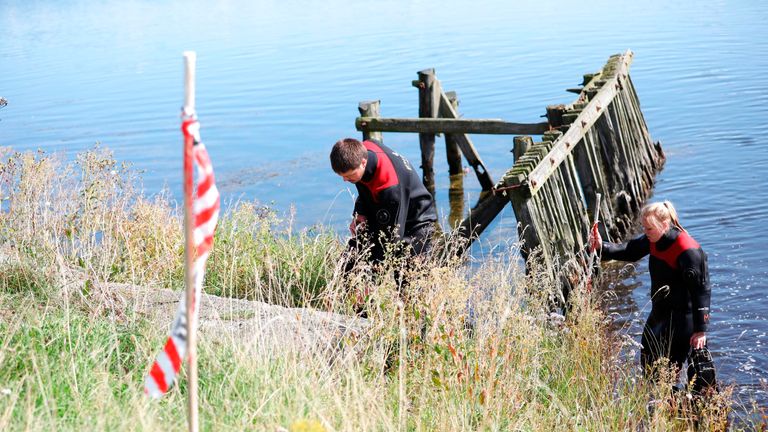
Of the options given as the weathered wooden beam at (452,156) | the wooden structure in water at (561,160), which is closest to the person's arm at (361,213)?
the wooden structure in water at (561,160)

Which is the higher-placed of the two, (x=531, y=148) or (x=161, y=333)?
(x=531, y=148)

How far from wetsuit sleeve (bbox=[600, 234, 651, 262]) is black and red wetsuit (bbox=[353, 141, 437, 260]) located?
4.36 feet

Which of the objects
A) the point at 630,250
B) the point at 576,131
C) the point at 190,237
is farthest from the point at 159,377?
the point at 576,131

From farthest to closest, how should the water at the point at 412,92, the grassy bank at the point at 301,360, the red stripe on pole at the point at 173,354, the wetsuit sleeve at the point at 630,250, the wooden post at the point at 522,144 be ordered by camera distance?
the water at the point at 412,92 → the wooden post at the point at 522,144 → the wetsuit sleeve at the point at 630,250 → the grassy bank at the point at 301,360 → the red stripe on pole at the point at 173,354

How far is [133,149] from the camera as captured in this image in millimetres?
19406

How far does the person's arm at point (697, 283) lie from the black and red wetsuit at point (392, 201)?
183 cm

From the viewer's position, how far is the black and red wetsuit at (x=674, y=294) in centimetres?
605

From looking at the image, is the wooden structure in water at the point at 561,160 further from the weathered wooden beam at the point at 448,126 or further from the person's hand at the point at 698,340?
the person's hand at the point at 698,340

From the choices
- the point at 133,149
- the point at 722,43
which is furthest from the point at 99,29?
the point at 722,43

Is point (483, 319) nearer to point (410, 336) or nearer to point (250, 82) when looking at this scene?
point (410, 336)

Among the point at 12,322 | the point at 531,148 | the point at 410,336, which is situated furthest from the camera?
the point at 531,148

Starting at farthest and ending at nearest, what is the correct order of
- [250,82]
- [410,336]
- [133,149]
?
1. [250,82]
2. [133,149]
3. [410,336]

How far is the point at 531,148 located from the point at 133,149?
12408mm

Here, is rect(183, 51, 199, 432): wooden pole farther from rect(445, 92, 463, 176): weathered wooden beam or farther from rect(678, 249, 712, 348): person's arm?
rect(445, 92, 463, 176): weathered wooden beam
